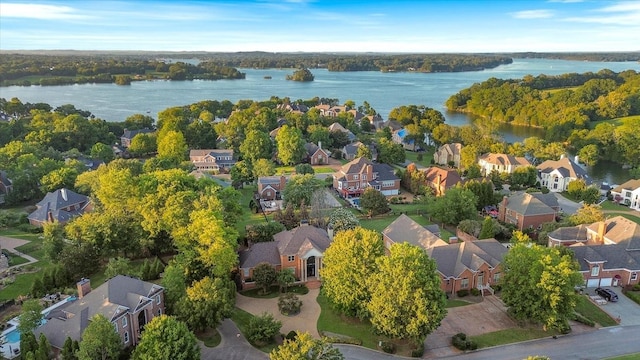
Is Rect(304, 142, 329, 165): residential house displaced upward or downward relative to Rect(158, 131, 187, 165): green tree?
downward

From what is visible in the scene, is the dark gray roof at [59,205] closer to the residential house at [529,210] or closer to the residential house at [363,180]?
the residential house at [363,180]

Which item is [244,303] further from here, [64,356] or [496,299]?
[496,299]

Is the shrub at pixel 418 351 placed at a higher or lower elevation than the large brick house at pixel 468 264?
lower

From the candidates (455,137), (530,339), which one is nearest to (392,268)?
(530,339)

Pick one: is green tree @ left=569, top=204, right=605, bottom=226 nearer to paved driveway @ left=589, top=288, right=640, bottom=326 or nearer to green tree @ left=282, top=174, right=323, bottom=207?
paved driveway @ left=589, top=288, right=640, bottom=326

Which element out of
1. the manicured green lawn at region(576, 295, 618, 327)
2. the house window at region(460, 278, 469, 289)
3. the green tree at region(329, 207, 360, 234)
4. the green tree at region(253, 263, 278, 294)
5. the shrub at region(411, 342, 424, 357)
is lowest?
the manicured green lawn at region(576, 295, 618, 327)

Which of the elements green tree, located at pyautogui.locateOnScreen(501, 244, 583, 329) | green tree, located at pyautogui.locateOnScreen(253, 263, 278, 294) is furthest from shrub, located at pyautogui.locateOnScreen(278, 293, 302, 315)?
green tree, located at pyautogui.locateOnScreen(501, 244, 583, 329)

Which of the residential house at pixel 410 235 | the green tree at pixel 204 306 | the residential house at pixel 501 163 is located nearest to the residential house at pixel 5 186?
the green tree at pixel 204 306
